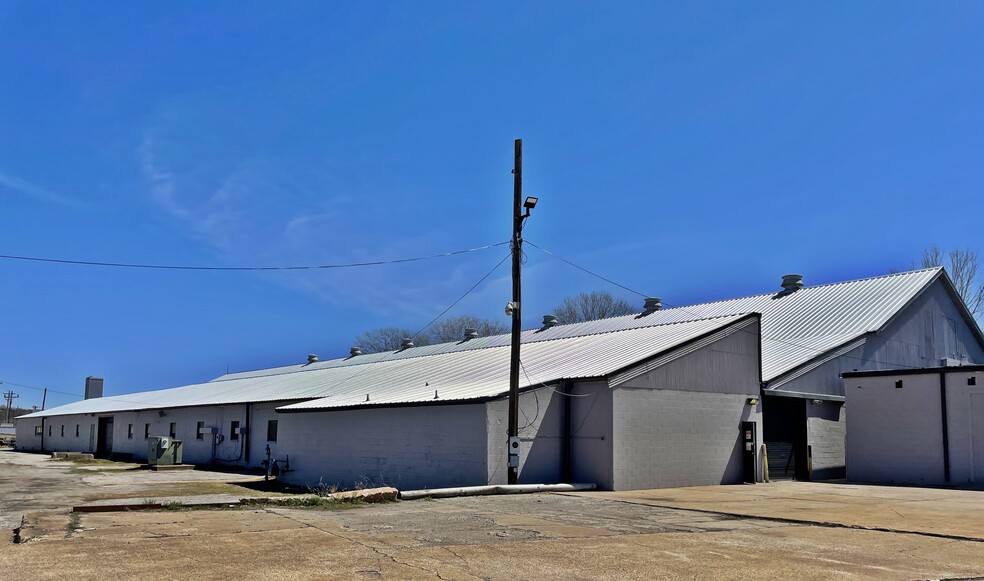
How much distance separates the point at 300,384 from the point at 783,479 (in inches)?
1003

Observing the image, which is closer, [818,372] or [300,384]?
[818,372]

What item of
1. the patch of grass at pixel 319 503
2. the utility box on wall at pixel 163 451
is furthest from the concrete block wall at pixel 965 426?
the utility box on wall at pixel 163 451

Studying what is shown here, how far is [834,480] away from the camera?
95.6 feet

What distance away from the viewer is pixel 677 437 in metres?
24.0

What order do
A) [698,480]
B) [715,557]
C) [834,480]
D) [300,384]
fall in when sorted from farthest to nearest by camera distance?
[300,384] → [834,480] → [698,480] → [715,557]

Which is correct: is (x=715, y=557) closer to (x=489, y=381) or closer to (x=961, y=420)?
(x=489, y=381)

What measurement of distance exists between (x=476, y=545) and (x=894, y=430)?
21086 millimetres

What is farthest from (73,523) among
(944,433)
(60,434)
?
(60,434)

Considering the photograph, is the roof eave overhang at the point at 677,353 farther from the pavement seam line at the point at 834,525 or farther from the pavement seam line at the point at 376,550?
the pavement seam line at the point at 376,550

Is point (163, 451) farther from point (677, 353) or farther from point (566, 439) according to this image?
point (677, 353)

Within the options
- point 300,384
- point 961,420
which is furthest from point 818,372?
point 300,384

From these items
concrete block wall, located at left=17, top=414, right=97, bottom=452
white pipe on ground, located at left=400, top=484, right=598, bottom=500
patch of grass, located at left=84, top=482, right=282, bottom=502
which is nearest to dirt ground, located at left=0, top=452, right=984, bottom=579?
white pipe on ground, located at left=400, top=484, right=598, bottom=500

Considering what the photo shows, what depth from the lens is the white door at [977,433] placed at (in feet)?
82.9

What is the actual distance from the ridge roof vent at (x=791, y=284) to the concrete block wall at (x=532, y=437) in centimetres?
2164
